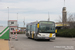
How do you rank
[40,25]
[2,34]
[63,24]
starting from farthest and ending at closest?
[63,24] → [40,25] → [2,34]

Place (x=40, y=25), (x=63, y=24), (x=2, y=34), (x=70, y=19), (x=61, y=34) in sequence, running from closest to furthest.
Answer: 1. (x=2, y=34)
2. (x=40, y=25)
3. (x=61, y=34)
4. (x=63, y=24)
5. (x=70, y=19)

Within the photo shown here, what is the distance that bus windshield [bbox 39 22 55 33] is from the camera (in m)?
20.7

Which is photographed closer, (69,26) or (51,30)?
(51,30)

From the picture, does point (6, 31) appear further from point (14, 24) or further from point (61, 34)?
point (14, 24)

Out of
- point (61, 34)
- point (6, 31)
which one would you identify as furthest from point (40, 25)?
point (61, 34)

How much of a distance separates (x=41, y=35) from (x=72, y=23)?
67.9 feet

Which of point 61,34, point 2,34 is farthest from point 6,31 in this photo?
point 61,34

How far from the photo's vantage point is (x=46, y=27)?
2086 cm

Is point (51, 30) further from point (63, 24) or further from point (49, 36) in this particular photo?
point (63, 24)

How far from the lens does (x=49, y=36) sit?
20.8 meters

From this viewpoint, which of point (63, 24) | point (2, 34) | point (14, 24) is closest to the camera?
point (2, 34)

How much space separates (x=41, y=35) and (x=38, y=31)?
2.18 ft

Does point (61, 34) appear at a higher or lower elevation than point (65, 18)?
lower

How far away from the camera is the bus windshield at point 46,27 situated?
20734 mm
